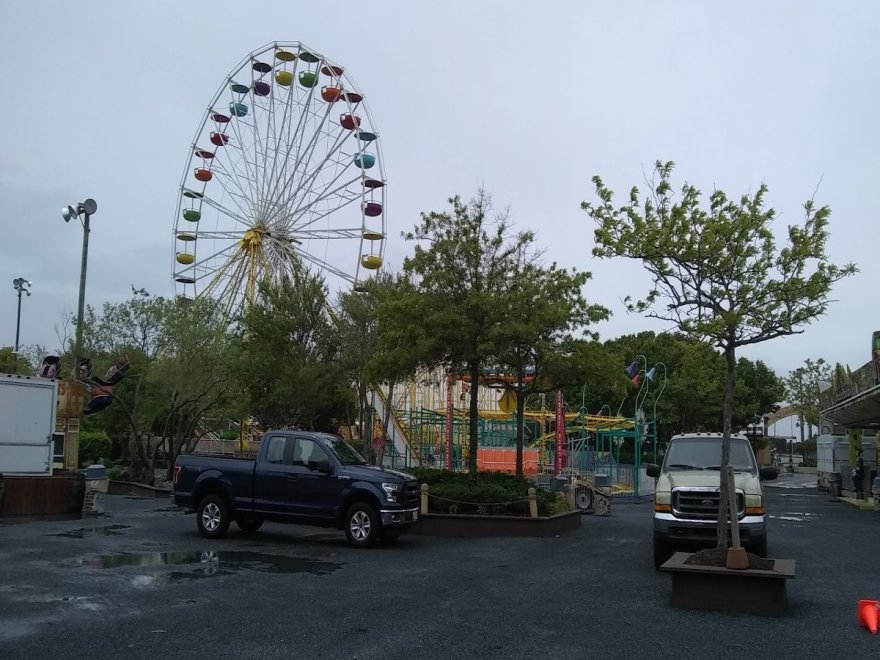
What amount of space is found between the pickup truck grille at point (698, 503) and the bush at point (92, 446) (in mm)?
29429

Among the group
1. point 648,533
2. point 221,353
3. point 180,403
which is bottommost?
point 648,533

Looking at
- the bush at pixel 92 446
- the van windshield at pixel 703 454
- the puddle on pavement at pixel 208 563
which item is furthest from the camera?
the bush at pixel 92 446

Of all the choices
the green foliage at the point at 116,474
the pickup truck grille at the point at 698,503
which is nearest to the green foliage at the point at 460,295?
the pickup truck grille at the point at 698,503

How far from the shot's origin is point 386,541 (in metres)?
15.3

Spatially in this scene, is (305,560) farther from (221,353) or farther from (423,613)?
(221,353)

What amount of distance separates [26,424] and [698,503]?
14.3m

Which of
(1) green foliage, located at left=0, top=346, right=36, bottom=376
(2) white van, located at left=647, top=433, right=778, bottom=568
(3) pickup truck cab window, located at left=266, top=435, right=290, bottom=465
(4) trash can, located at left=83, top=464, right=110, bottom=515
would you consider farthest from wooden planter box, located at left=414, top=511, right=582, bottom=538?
(1) green foliage, located at left=0, top=346, right=36, bottom=376

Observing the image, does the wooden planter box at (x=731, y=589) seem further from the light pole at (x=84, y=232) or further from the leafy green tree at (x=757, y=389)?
the leafy green tree at (x=757, y=389)

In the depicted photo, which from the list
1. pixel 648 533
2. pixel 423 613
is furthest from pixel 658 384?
pixel 423 613

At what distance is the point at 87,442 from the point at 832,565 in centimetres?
3122

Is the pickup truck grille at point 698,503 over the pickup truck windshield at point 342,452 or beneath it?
beneath

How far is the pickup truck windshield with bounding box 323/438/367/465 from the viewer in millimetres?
14969

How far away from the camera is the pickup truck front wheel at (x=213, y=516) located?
15008mm

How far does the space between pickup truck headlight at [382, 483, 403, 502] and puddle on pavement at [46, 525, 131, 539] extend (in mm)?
5068
